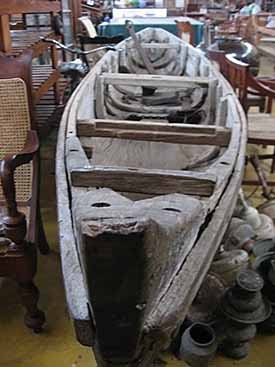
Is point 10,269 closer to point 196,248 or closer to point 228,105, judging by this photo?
point 196,248

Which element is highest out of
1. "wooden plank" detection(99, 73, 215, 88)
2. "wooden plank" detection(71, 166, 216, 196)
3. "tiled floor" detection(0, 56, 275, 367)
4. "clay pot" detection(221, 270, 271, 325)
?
"wooden plank" detection(71, 166, 216, 196)

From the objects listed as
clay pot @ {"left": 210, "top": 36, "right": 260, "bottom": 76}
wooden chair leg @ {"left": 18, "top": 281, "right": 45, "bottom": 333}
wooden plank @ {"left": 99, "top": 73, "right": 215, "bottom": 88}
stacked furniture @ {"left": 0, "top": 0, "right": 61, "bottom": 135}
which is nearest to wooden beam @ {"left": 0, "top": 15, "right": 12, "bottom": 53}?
stacked furniture @ {"left": 0, "top": 0, "right": 61, "bottom": 135}

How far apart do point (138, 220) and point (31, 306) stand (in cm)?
114

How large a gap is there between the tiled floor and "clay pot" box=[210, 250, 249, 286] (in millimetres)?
278

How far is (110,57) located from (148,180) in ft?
7.71

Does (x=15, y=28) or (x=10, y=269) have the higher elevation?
(x=15, y=28)

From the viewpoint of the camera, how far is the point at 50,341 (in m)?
1.85

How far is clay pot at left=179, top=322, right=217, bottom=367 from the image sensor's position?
1572mm

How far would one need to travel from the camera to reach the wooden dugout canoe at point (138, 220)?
2.85 ft

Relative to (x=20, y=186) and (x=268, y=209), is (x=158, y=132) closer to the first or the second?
(x=20, y=186)

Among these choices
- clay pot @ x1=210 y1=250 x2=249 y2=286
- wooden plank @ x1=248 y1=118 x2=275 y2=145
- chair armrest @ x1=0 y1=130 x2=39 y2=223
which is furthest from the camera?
wooden plank @ x1=248 y1=118 x2=275 y2=145

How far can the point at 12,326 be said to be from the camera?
1934mm

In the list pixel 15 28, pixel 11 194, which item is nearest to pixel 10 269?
pixel 11 194

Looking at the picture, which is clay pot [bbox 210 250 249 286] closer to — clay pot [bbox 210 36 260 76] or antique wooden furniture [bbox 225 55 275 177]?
antique wooden furniture [bbox 225 55 275 177]
